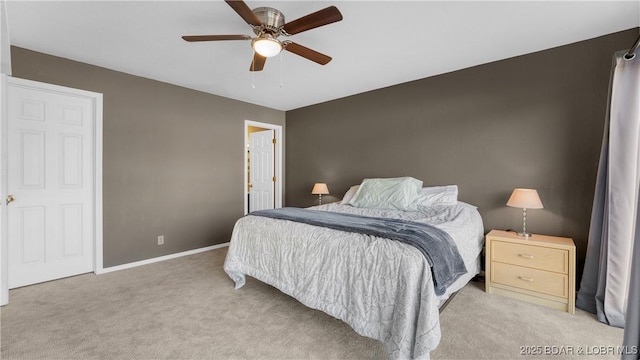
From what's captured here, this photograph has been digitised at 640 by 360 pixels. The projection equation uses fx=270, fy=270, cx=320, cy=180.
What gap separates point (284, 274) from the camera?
2217mm

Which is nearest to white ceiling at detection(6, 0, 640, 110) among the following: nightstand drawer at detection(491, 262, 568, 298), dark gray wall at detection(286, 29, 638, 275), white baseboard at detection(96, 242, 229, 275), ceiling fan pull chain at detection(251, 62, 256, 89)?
ceiling fan pull chain at detection(251, 62, 256, 89)

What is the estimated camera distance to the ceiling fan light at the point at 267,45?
1952 mm

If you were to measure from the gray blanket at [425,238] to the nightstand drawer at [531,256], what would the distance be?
0.86 m

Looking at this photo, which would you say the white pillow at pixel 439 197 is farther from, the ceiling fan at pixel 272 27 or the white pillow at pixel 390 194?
the ceiling fan at pixel 272 27

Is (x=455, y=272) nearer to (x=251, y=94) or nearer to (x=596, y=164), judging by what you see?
(x=596, y=164)

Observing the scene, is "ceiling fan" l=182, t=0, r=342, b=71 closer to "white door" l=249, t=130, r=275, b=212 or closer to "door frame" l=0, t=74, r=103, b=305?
"door frame" l=0, t=74, r=103, b=305

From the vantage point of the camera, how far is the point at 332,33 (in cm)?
239

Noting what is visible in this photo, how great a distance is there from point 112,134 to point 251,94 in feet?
6.16

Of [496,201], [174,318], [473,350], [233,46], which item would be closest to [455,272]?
[473,350]

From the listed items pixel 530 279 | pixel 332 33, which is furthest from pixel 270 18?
pixel 530 279

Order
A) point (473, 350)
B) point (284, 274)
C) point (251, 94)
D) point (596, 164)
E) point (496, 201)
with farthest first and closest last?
point (251, 94), point (496, 201), point (596, 164), point (284, 274), point (473, 350)

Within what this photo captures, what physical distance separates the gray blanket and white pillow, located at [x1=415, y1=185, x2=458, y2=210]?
3.17 ft

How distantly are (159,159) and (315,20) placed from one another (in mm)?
2912

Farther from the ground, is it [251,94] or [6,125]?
[251,94]
